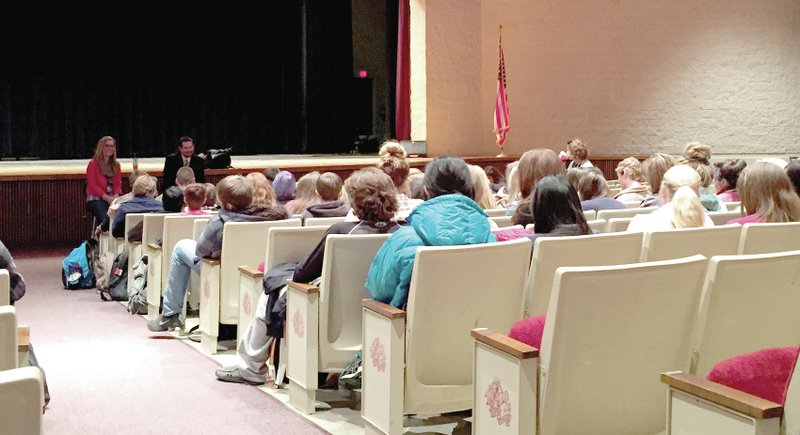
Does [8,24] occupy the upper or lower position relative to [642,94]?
upper

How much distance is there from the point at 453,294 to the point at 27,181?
24.9 feet

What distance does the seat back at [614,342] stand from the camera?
7.75 ft

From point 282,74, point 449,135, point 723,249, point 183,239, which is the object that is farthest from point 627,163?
point 282,74

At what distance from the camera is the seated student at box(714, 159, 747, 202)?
18.5ft

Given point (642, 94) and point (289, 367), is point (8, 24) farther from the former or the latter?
point (289, 367)

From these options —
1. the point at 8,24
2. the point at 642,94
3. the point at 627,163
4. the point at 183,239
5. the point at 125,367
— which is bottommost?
the point at 125,367

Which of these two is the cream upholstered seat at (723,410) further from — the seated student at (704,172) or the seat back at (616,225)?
the seated student at (704,172)

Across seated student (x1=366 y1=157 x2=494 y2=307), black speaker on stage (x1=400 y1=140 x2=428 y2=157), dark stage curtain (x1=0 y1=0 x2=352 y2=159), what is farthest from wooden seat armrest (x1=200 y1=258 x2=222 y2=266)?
dark stage curtain (x1=0 y1=0 x2=352 y2=159)

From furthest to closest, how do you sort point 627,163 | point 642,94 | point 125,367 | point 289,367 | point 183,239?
point 642,94 → point 627,163 → point 183,239 → point 125,367 → point 289,367

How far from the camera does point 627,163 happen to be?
241 inches

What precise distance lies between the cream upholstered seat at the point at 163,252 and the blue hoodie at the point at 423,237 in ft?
7.75

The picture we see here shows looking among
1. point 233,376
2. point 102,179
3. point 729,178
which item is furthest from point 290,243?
point 102,179

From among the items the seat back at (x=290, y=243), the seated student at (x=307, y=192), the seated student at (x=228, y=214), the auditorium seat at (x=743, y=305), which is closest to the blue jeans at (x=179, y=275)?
the seated student at (x=228, y=214)

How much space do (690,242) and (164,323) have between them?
132 inches
